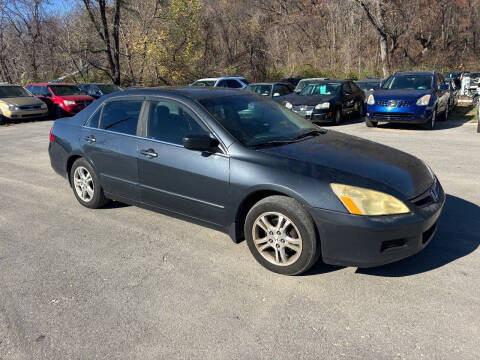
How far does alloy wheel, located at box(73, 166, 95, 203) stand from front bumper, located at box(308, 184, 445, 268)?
124 inches

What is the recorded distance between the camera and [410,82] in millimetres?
12148

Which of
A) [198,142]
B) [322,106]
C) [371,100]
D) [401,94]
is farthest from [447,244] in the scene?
[322,106]

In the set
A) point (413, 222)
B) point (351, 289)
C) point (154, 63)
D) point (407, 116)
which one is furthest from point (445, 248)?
point (154, 63)

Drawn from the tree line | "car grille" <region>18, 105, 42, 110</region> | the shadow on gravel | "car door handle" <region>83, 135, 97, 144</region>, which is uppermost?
the tree line

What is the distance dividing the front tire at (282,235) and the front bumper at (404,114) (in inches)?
360

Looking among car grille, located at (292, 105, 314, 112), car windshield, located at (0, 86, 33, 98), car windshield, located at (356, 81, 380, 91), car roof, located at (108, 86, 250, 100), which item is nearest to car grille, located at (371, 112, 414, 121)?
car grille, located at (292, 105, 314, 112)

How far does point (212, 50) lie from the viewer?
32312mm

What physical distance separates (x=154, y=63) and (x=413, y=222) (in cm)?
Result: 2638

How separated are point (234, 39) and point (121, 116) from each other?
32160 millimetres

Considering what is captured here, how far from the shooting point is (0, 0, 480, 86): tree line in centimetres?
2666

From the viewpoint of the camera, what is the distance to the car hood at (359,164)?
10.7 feet

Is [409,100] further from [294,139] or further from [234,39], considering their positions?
[234,39]

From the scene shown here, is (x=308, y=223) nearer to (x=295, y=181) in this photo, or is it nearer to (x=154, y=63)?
(x=295, y=181)

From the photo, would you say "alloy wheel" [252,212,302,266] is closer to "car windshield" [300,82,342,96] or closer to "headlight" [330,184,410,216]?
"headlight" [330,184,410,216]
